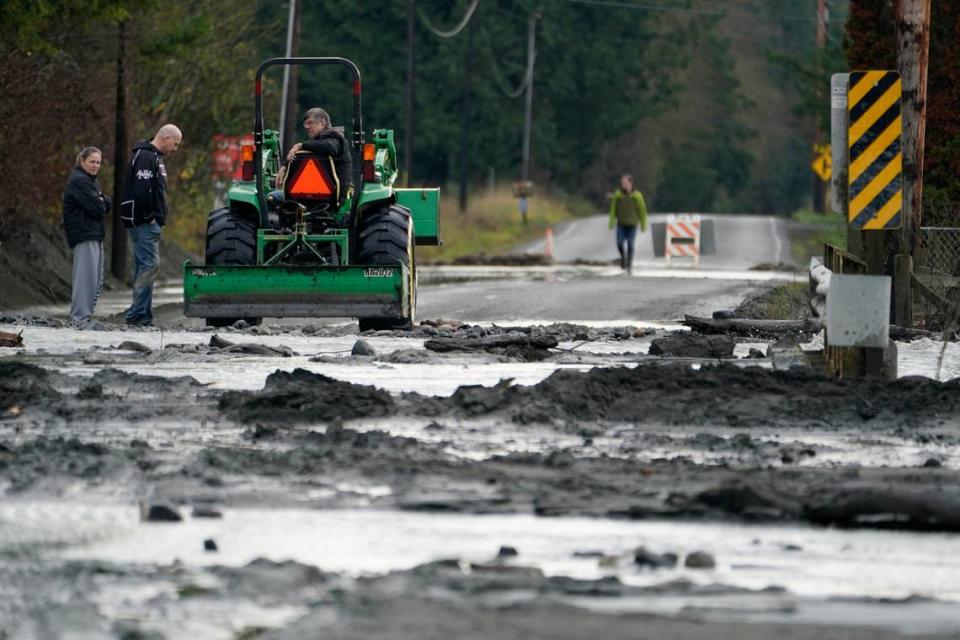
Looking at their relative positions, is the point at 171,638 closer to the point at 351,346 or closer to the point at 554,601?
the point at 554,601

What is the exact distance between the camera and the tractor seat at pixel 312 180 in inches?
707

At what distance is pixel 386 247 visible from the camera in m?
18.4

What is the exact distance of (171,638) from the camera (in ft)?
18.8

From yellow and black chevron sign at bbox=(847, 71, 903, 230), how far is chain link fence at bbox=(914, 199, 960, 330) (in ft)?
6.94

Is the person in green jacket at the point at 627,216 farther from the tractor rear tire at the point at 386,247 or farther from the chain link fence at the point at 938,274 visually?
the tractor rear tire at the point at 386,247

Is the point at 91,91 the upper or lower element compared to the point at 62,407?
upper

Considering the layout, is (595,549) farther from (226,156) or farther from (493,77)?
(493,77)

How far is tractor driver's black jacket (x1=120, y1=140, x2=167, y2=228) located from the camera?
63.1 feet

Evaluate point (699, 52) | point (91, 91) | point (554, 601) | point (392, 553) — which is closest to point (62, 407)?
point (392, 553)

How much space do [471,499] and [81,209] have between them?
39.1ft

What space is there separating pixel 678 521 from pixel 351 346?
8733mm

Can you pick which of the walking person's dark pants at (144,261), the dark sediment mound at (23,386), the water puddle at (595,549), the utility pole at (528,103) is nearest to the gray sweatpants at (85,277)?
the walking person's dark pants at (144,261)

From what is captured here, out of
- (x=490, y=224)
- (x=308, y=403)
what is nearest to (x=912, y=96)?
(x=308, y=403)

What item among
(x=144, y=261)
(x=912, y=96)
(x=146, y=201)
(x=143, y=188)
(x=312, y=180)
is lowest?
(x=144, y=261)
